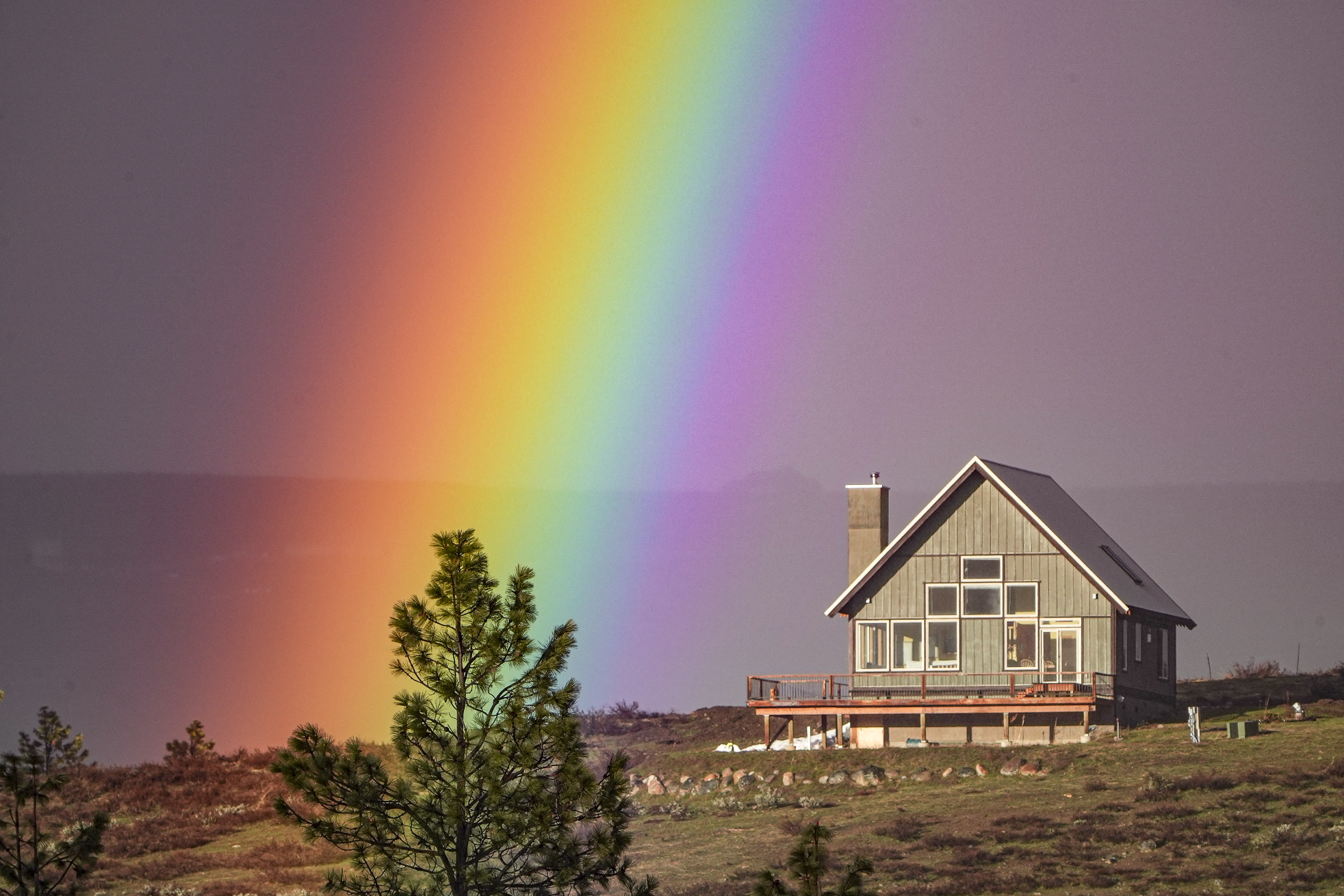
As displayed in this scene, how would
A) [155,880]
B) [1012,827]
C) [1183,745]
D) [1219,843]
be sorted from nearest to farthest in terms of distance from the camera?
[1219,843]
[1012,827]
[155,880]
[1183,745]

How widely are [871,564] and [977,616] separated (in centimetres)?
356

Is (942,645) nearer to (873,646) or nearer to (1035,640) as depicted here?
(873,646)

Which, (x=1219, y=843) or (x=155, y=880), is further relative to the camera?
(x=155, y=880)

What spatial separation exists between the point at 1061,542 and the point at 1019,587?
186cm

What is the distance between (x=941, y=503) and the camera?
153 feet

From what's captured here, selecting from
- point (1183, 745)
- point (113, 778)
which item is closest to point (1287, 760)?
point (1183, 745)

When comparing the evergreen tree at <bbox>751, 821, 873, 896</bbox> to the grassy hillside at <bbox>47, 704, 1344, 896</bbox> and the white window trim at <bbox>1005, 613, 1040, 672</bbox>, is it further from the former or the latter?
the white window trim at <bbox>1005, 613, 1040, 672</bbox>

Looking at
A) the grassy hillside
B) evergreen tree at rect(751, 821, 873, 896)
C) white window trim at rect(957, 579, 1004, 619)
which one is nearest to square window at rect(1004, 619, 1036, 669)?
white window trim at rect(957, 579, 1004, 619)

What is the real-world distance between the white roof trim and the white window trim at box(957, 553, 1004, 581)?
1.51 metres

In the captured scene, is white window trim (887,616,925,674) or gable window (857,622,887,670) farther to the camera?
gable window (857,622,887,670)

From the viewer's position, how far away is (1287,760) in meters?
36.8

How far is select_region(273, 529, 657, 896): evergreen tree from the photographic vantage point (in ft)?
53.1

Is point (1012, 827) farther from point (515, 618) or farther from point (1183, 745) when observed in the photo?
point (515, 618)

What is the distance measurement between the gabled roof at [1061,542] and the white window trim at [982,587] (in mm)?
2093
